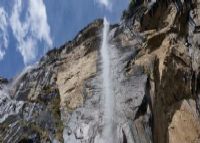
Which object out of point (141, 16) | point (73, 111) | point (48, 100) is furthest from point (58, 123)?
point (141, 16)

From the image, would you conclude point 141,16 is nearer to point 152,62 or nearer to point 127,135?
point 152,62

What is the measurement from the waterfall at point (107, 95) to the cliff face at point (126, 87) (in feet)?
1.01

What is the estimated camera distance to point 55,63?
36375mm

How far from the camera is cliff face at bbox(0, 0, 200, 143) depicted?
25.5 metres

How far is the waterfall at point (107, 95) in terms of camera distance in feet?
84.1

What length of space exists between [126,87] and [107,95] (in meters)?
1.28

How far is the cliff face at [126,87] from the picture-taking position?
2553 centimetres

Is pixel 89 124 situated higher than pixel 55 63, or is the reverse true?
pixel 55 63

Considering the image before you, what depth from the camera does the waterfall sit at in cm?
2564

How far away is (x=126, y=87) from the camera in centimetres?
2844

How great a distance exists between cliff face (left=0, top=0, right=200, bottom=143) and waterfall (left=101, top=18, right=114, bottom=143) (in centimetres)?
31

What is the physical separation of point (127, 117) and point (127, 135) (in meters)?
1.50

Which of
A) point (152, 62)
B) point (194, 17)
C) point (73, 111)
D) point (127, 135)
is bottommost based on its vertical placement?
point (127, 135)

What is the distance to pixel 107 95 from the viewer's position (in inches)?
1126
